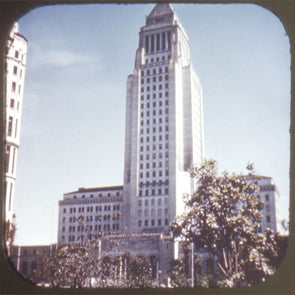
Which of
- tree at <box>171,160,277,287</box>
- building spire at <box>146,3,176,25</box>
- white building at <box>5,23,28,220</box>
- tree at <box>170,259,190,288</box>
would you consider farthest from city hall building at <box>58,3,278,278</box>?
white building at <box>5,23,28,220</box>

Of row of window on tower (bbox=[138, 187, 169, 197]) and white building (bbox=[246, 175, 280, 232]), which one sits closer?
white building (bbox=[246, 175, 280, 232])

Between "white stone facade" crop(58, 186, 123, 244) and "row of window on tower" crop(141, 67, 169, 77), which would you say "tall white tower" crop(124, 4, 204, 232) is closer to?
"row of window on tower" crop(141, 67, 169, 77)

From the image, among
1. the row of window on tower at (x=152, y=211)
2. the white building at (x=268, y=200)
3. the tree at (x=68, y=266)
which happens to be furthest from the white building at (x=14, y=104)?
the row of window on tower at (x=152, y=211)

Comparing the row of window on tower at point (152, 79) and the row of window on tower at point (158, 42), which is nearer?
the row of window on tower at point (158, 42)

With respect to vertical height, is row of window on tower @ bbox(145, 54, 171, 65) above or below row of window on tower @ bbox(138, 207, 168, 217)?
above

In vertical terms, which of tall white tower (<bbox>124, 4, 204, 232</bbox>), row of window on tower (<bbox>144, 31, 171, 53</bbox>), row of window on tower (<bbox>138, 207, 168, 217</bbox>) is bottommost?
row of window on tower (<bbox>138, 207, 168, 217</bbox>)

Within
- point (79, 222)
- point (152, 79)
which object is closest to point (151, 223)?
point (152, 79)

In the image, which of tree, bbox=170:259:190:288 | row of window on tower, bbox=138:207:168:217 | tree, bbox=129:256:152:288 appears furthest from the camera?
row of window on tower, bbox=138:207:168:217

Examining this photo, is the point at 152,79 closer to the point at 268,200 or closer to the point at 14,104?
the point at 268,200

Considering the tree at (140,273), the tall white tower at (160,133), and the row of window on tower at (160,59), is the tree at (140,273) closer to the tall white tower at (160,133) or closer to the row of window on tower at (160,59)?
the tall white tower at (160,133)
